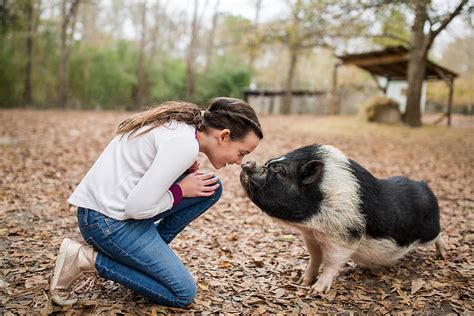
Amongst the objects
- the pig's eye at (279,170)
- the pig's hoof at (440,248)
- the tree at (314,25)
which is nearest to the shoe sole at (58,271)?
the pig's eye at (279,170)

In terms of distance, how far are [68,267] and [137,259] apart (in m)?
0.45

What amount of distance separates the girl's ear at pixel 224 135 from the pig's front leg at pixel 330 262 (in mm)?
1199

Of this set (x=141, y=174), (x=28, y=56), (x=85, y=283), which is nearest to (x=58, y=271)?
(x=85, y=283)

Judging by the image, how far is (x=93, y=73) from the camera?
2098 cm

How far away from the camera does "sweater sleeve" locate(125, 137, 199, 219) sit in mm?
2357

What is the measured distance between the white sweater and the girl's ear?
180 mm

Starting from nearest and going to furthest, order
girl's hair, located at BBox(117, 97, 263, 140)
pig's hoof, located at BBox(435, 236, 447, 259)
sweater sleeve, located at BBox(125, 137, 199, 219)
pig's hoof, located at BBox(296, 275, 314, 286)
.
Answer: sweater sleeve, located at BBox(125, 137, 199, 219) < girl's hair, located at BBox(117, 97, 263, 140) < pig's hoof, located at BBox(296, 275, 314, 286) < pig's hoof, located at BBox(435, 236, 447, 259)

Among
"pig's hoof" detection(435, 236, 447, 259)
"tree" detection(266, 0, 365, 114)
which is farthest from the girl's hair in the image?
"tree" detection(266, 0, 365, 114)

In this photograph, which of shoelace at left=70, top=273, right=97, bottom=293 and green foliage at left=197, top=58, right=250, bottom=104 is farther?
green foliage at left=197, top=58, right=250, bottom=104

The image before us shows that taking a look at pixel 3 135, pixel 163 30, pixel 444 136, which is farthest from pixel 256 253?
pixel 163 30

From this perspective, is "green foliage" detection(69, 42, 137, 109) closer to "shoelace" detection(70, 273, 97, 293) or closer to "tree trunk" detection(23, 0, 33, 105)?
"tree trunk" detection(23, 0, 33, 105)

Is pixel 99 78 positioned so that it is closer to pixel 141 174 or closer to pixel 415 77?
pixel 415 77

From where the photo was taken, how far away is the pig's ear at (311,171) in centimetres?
309

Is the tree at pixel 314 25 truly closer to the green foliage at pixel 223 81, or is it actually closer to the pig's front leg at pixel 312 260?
the pig's front leg at pixel 312 260
